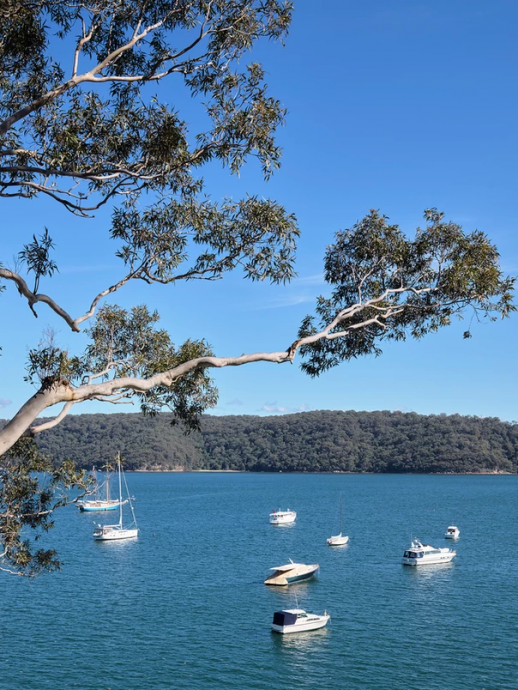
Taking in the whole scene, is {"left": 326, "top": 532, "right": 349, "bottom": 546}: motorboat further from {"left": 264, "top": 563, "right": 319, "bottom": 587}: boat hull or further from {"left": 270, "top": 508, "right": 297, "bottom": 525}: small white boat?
{"left": 270, "top": 508, "right": 297, "bottom": 525}: small white boat

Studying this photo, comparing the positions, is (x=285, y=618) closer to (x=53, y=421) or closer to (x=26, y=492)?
(x=26, y=492)

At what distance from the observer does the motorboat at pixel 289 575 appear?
4834 centimetres

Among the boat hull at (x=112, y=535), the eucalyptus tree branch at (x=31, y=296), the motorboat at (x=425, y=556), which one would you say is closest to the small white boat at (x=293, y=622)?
the motorboat at (x=425, y=556)

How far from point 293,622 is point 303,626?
2.52ft

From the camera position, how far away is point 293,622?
35.6 meters

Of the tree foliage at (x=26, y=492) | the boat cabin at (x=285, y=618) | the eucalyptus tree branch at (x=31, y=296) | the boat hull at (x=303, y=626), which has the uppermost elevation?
the eucalyptus tree branch at (x=31, y=296)

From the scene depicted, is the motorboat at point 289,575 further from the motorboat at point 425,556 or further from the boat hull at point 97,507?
the boat hull at point 97,507

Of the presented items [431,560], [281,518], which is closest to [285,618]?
[431,560]

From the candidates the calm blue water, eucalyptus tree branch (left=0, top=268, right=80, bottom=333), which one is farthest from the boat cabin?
eucalyptus tree branch (left=0, top=268, right=80, bottom=333)

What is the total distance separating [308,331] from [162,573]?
41.9 metres

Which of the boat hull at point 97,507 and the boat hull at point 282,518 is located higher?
the boat hull at point 282,518

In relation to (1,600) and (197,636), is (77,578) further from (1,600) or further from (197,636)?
(197,636)

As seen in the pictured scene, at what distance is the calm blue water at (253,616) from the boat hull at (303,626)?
456mm

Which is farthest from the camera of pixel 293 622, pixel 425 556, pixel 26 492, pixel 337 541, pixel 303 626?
pixel 337 541
